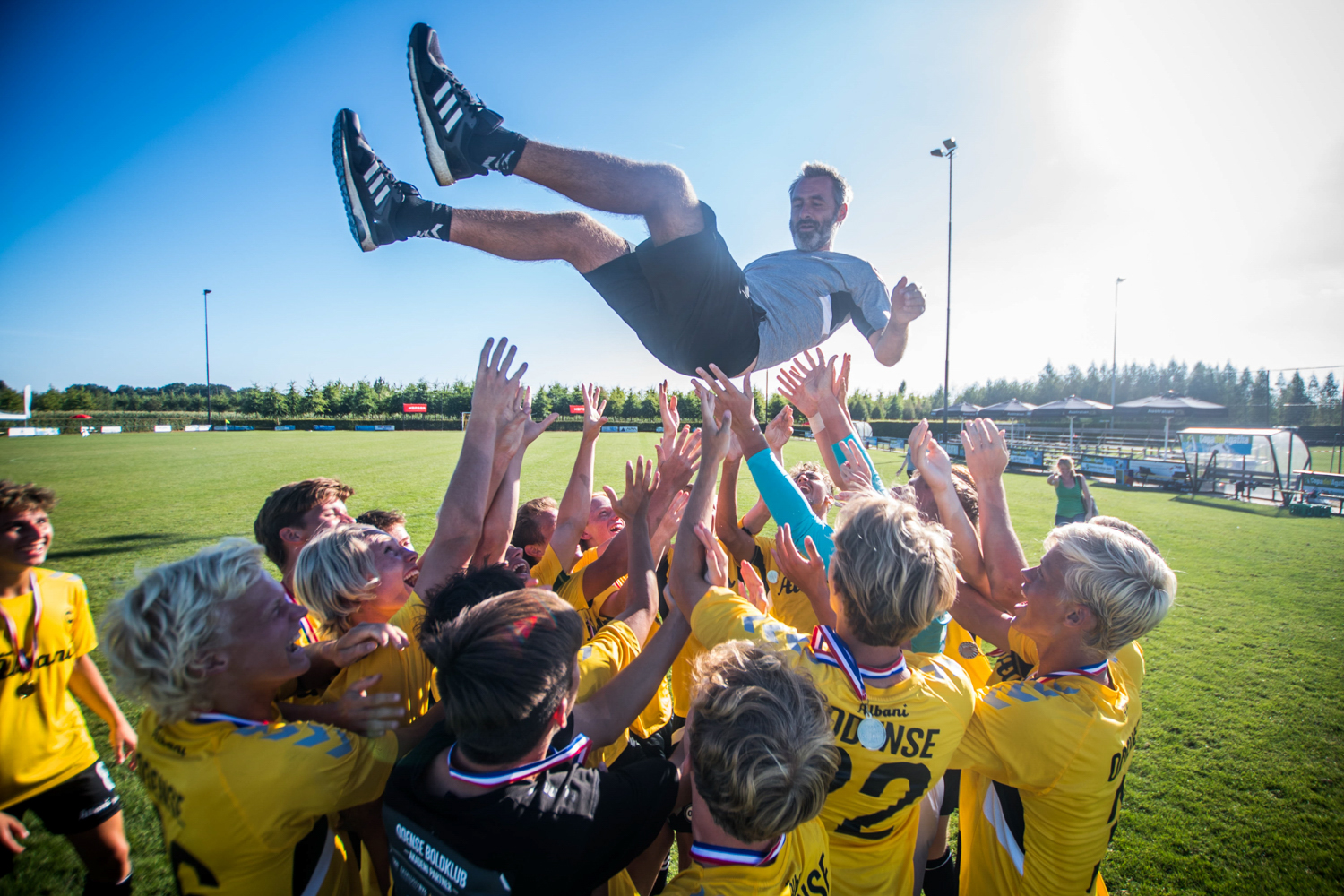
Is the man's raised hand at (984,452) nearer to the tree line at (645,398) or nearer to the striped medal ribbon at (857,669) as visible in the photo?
the striped medal ribbon at (857,669)

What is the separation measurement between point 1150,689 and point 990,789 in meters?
4.74

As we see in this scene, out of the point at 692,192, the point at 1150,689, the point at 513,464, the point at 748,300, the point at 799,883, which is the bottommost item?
the point at 1150,689

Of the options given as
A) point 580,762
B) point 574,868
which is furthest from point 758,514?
→ point 574,868

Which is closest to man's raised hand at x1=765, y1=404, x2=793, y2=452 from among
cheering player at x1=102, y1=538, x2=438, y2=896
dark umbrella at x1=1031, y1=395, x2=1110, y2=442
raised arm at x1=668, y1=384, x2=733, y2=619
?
raised arm at x1=668, y1=384, x2=733, y2=619

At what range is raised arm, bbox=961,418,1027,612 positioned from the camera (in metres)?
2.41

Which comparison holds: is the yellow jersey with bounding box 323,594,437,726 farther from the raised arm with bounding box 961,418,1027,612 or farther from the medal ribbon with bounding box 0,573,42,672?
the raised arm with bounding box 961,418,1027,612

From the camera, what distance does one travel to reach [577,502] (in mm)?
3133

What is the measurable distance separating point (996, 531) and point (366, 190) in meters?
3.14

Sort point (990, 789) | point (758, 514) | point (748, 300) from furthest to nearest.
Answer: point (758, 514)
point (748, 300)
point (990, 789)

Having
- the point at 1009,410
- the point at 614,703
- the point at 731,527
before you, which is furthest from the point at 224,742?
the point at 1009,410

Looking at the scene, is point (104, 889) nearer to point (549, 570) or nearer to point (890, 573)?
point (549, 570)

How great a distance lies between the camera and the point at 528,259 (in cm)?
242

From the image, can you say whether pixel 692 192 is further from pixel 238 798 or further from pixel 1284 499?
pixel 1284 499

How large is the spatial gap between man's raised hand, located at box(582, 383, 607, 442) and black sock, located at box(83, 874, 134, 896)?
10.0ft
